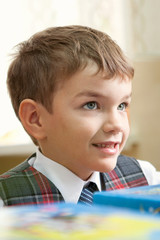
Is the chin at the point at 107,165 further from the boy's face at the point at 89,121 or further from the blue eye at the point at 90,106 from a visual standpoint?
the blue eye at the point at 90,106

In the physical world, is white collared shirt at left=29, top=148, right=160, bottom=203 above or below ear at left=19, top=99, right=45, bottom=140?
below

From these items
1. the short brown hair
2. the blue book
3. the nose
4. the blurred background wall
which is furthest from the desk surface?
the blurred background wall

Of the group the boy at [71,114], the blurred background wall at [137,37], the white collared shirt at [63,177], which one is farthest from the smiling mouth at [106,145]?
the blurred background wall at [137,37]

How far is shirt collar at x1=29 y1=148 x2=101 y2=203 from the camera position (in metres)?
0.91

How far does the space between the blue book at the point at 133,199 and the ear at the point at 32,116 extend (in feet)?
1.69

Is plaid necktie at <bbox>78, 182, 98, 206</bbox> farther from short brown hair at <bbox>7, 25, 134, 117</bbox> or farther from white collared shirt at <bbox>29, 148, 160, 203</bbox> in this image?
short brown hair at <bbox>7, 25, 134, 117</bbox>

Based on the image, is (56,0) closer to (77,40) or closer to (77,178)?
(77,40)

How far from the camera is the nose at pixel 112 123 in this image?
824 mm

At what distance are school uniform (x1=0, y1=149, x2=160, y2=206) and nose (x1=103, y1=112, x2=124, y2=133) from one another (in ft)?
0.52

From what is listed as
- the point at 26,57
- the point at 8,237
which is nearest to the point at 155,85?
the point at 26,57

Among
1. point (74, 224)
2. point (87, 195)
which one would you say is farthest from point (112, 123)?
point (74, 224)

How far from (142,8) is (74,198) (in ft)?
6.23

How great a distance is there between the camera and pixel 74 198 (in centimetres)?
89

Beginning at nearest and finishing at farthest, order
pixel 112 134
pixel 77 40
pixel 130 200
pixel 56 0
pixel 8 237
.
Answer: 1. pixel 8 237
2. pixel 130 200
3. pixel 112 134
4. pixel 77 40
5. pixel 56 0
